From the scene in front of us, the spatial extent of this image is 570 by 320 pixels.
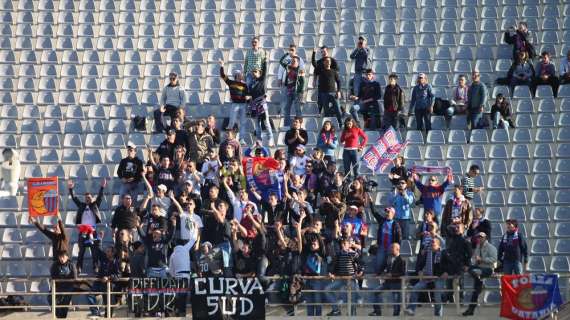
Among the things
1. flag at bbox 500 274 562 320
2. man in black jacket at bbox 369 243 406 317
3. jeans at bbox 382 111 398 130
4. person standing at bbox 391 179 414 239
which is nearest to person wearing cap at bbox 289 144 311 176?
person standing at bbox 391 179 414 239

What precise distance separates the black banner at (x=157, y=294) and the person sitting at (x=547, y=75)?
8.16 meters

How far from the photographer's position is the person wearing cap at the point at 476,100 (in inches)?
1033

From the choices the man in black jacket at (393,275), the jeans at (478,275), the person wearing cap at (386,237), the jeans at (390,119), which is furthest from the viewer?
the jeans at (390,119)

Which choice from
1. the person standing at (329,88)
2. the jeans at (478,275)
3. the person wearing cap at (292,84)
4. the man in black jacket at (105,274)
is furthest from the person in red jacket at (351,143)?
the man in black jacket at (105,274)

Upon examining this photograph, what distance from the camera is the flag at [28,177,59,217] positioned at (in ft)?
80.2

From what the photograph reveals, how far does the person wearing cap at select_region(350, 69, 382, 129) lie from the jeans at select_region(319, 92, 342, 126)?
1.03ft

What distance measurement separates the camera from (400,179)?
24578mm

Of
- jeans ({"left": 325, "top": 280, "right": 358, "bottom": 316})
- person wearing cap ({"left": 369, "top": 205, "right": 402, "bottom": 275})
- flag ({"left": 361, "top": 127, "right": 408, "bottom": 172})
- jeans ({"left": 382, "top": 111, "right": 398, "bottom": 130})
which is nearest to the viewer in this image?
jeans ({"left": 325, "top": 280, "right": 358, "bottom": 316})

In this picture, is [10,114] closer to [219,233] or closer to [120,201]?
[120,201]

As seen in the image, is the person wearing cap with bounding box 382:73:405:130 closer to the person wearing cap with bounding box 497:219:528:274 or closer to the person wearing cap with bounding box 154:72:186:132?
the person wearing cap with bounding box 154:72:186:132

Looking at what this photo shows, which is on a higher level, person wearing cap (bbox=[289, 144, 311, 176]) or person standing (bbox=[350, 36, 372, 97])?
person standing (bbox=[350, 36, 372, 97])

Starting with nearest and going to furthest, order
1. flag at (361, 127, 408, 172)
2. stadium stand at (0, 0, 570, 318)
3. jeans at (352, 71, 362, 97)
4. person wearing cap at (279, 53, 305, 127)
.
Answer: flag at (361, 127, 408, 172)
stadium stand at (0, 0, 570, 318)
person wearing cap at (279, 53, 305, 127)
jeans at (352, 71, 362, 97)

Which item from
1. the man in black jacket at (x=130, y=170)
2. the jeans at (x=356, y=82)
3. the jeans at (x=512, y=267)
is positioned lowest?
the jeans at (x=512, y=267)

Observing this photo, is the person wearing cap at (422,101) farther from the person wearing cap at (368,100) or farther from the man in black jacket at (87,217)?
the man in black jacket at (87,217)
